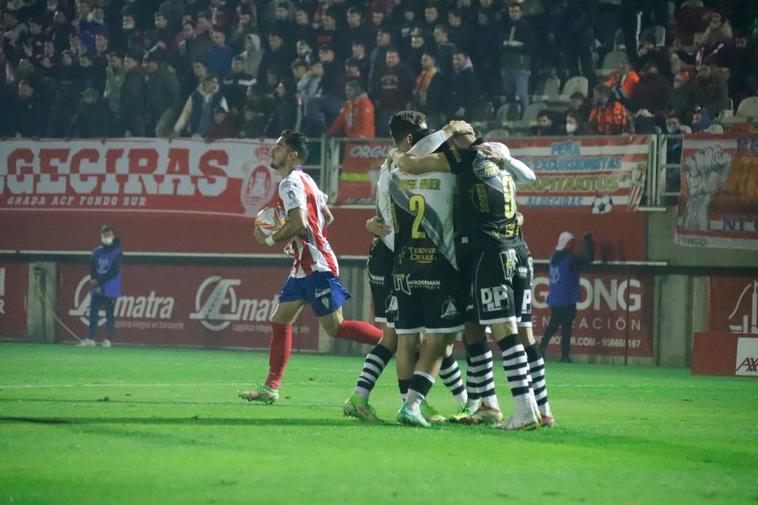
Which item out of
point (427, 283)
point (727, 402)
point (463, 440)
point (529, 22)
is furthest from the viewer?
point (529, 22)

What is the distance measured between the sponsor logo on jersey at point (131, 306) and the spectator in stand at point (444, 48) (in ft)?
22.9

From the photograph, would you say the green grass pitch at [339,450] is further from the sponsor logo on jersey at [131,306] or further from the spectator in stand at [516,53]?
the sponsor logo on jersey at [131,306]

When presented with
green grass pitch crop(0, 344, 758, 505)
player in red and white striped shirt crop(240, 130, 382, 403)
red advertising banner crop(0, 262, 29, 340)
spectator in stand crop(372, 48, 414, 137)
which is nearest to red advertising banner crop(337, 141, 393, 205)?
spectator in stand crop(372, 48, 414, 137)

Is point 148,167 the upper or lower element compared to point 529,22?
lower

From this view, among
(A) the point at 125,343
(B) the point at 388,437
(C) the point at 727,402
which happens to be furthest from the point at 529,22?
(B) the point at 388,437

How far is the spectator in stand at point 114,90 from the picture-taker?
28.5m

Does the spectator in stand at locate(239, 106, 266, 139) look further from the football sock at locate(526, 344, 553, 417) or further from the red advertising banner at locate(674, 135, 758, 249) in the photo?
the football sock at locate(526, 344, 553, 417)

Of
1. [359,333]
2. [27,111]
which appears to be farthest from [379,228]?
[27,111]

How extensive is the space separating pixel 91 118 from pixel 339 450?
20.2 m

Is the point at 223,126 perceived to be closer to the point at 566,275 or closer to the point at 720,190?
the point at 566,275

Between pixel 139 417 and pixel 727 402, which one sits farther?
pixel 727 402

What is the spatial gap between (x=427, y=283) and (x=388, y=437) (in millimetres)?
1403

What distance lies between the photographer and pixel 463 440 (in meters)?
10.1

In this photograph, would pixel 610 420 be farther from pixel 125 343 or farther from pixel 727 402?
pixel 125 343
